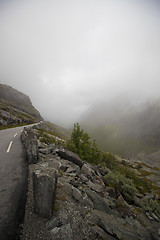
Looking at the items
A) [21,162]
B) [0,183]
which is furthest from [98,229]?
[21,162]

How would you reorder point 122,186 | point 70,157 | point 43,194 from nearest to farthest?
point 43,194
point 122,186
point 70,157

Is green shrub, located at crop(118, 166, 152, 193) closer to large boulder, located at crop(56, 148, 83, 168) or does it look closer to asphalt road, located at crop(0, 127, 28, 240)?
large boulder, located at crop(56, 148, 83, 168)

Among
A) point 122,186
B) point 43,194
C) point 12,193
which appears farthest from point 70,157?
point 43,194

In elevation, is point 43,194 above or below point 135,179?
above

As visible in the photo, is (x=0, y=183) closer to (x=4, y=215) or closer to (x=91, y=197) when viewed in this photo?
(x=4, y=215)

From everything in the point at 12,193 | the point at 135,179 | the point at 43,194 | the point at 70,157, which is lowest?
the point at 135,179

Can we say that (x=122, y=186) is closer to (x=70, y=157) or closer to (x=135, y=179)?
(x=70, y=157)

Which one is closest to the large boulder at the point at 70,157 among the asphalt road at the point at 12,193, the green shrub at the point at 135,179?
the asphalt road at the point at 12,193

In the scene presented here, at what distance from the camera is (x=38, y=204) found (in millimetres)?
5516

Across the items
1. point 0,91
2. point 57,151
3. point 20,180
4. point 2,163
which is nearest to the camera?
point 20,180

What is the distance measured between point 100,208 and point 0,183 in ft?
23.7

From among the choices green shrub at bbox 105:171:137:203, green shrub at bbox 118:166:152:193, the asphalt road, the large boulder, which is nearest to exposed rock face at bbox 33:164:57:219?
the asphalt road

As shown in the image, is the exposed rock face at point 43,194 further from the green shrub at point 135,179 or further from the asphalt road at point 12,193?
the green shrub at point 135,179

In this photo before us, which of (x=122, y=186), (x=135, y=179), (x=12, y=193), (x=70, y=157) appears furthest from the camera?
(x=135, y=179)
